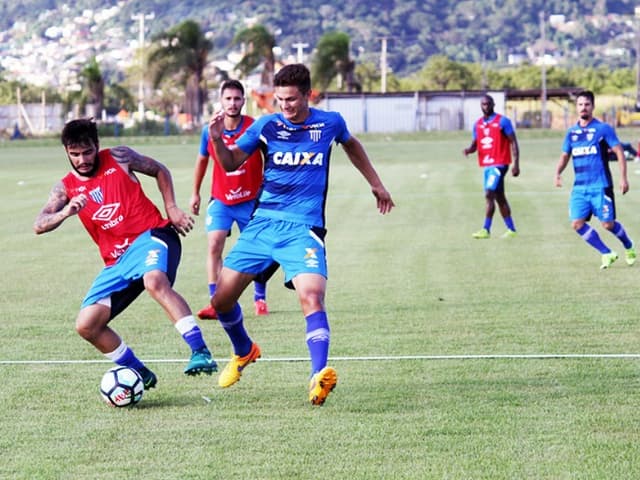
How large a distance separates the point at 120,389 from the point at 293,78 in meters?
2.16

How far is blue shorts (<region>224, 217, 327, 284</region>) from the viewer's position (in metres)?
8.42

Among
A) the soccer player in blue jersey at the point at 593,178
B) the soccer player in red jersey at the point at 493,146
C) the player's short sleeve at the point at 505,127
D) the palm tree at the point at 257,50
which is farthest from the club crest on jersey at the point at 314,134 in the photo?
the palm tree at the point at 257,50

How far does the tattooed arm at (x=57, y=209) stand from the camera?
8.19m

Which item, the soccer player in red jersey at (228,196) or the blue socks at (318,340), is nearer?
the blue socks at (318,340)

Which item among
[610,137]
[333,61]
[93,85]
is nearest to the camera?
[610,137]

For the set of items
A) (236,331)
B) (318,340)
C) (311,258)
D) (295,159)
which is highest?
(295,159)

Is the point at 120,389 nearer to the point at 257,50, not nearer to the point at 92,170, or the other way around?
the point at 92,170

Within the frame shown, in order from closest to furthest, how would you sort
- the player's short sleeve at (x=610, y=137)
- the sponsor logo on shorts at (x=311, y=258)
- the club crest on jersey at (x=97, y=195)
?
1. the sponsor logo on shorts at (x=311, y=258)
2. the club crest on jersey at (x=97, y=195)
3. the player's short sleeve at (x=610, y=137)

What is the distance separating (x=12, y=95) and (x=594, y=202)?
113 metres

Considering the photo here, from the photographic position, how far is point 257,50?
102375mm

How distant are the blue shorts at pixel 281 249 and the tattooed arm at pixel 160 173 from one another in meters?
0.36

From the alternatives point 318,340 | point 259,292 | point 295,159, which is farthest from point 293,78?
point 259,292

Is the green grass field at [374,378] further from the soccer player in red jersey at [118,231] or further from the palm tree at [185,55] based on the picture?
the palm tree at [185,55]

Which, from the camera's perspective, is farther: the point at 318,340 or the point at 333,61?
the point at 333,61
